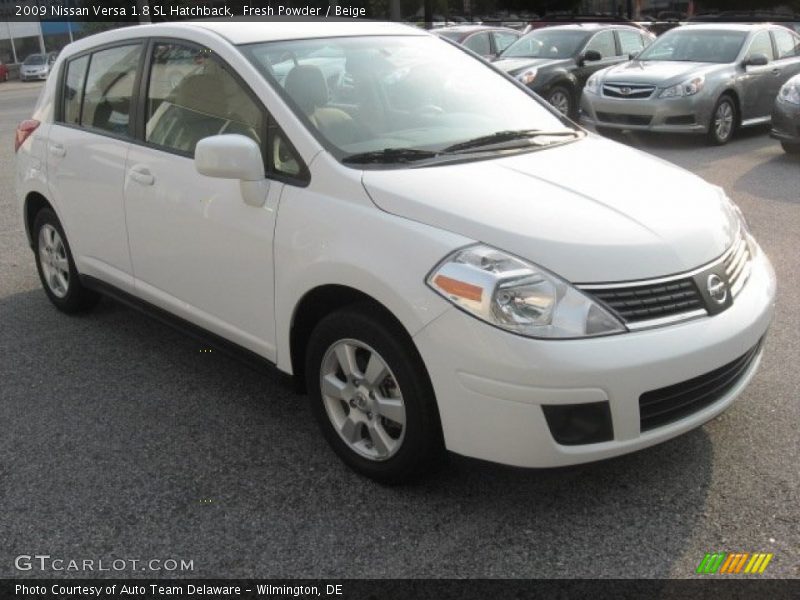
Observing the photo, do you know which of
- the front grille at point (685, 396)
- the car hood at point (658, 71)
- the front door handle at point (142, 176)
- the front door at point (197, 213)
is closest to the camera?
the front grille at point (685, 396)

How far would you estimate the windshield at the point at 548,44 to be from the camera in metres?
13.4

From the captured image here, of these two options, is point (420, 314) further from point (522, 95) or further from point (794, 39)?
point (794, 39)

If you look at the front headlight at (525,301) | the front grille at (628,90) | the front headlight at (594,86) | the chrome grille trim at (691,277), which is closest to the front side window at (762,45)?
the front grille at (628,90)

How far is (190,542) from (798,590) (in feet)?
6.51

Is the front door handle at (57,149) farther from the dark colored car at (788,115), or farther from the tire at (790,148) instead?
the tire at (790,148)

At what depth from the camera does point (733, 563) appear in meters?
2.76

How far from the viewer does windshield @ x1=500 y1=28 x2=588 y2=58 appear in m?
13.4

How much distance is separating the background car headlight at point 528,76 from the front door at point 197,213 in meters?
8.94

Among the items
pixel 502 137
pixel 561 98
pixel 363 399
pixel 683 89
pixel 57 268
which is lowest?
pixel 561 98

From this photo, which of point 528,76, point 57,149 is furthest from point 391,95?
point 528,76

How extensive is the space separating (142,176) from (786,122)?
8081 millimetres

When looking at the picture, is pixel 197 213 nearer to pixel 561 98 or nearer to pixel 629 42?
pixel 561 98

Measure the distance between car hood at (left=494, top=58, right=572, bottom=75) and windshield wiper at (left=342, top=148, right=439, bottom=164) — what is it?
9.47 m

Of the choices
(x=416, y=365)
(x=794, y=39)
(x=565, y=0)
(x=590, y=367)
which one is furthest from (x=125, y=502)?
(x=565, y=0)
